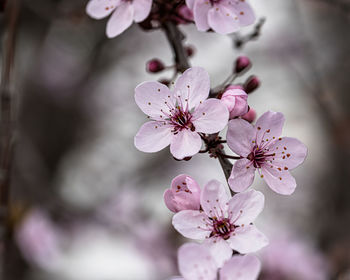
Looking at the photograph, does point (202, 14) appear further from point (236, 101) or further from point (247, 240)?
point (247, 240)

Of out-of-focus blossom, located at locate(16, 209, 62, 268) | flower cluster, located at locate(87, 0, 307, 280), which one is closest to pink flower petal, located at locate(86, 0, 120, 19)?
flower cluster, located at locate(87, 0, 307, 280)

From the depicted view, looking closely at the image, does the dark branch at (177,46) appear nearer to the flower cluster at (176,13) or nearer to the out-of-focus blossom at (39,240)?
the flower cluster at (176,13)

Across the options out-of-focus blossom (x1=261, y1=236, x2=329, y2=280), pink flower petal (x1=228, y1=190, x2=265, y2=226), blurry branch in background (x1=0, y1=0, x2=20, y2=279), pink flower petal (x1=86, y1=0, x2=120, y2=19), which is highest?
pink flower petal (x1=86, y1=0, x2=120, y2=19)

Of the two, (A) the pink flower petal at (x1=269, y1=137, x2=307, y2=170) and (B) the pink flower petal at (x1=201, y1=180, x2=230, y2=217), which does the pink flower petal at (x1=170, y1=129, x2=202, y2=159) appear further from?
(A) the pink flower petal at (x1=269, y1=137, x2=307, y2=170)

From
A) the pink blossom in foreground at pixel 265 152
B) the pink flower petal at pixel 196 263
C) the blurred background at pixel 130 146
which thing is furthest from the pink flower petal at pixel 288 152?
Result: the blurred background at pixel 130 146

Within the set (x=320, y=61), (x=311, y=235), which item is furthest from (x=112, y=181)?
(x=320, y=61)

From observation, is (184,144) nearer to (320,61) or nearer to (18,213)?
(18,213)
